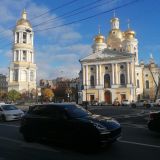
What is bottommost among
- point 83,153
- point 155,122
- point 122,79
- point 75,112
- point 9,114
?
point 83,153

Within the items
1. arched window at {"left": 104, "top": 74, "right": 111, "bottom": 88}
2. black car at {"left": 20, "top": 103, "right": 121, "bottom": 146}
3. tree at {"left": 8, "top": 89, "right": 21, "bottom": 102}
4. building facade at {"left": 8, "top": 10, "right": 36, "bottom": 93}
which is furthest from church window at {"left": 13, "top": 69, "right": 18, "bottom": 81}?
black car at {"left": 20, "top": 103, "right": 121, "bottom": 146}

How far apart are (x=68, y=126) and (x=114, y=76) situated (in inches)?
3199

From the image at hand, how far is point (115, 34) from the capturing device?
343ft

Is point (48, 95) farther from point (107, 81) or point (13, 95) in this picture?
point (107, 81)

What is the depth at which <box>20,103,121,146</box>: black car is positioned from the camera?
10781 millimetres

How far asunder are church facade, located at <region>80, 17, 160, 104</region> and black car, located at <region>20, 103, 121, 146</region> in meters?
77.0

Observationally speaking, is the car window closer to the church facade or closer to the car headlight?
the car headlight

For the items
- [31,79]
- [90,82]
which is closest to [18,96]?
[31,79]

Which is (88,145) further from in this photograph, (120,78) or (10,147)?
(120,78)

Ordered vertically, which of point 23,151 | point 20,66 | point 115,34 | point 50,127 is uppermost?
point 115,34

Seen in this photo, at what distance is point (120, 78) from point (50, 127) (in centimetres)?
8101

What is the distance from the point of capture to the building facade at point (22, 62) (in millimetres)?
114000

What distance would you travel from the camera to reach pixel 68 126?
450 inches

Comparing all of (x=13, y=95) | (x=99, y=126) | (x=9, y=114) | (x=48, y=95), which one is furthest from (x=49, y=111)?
(x=13, y=95)
